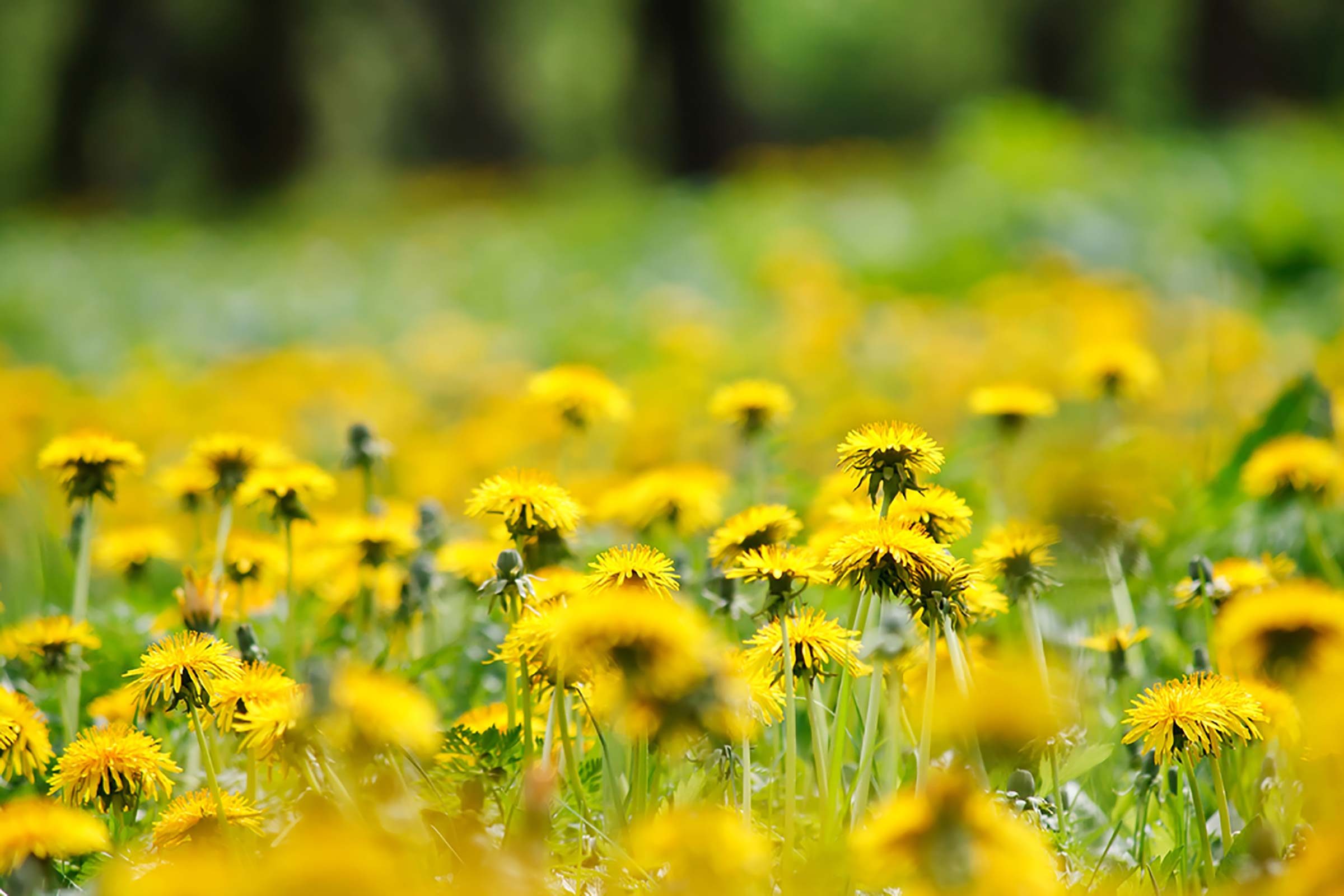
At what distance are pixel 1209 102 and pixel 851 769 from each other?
12616 millimetres

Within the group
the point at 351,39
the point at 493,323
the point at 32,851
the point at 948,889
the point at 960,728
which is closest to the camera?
the point at 948,889

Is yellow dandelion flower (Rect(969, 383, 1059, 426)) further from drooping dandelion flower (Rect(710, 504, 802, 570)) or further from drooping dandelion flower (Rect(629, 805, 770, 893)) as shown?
drooping dandelion flower (Rect(629, 805, 770, 893))

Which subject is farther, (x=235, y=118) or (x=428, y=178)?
(x=428, y=178)

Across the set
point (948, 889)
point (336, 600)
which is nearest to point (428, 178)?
point (336, 600)

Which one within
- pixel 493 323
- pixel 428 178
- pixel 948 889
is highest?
pixel 428 178

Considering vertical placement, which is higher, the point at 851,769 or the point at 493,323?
the point at 493,323

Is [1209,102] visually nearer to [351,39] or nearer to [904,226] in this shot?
[904,226]

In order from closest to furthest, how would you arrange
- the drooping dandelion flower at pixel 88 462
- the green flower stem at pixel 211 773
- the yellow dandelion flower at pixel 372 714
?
1. the yellow dandelion flower at pixel 372 714
2. the green flower stem at pixel 211 773
3. the drooping dandelion flower at pixel 88 462

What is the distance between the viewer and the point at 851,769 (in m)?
1.32

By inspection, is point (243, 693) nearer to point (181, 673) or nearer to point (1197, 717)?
point (181, 673)

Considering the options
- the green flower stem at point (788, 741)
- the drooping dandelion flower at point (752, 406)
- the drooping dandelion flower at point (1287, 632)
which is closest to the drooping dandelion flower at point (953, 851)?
the green flower stem at point (788, 741)

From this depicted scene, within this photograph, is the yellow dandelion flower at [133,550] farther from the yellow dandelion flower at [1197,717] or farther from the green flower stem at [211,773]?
the yellow dandelion flower at [1197,717]

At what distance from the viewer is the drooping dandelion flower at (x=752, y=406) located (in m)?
1.59

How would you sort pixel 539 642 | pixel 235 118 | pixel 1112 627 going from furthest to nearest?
pixel 235 118, pixel 1112 627, pixel 539 642
